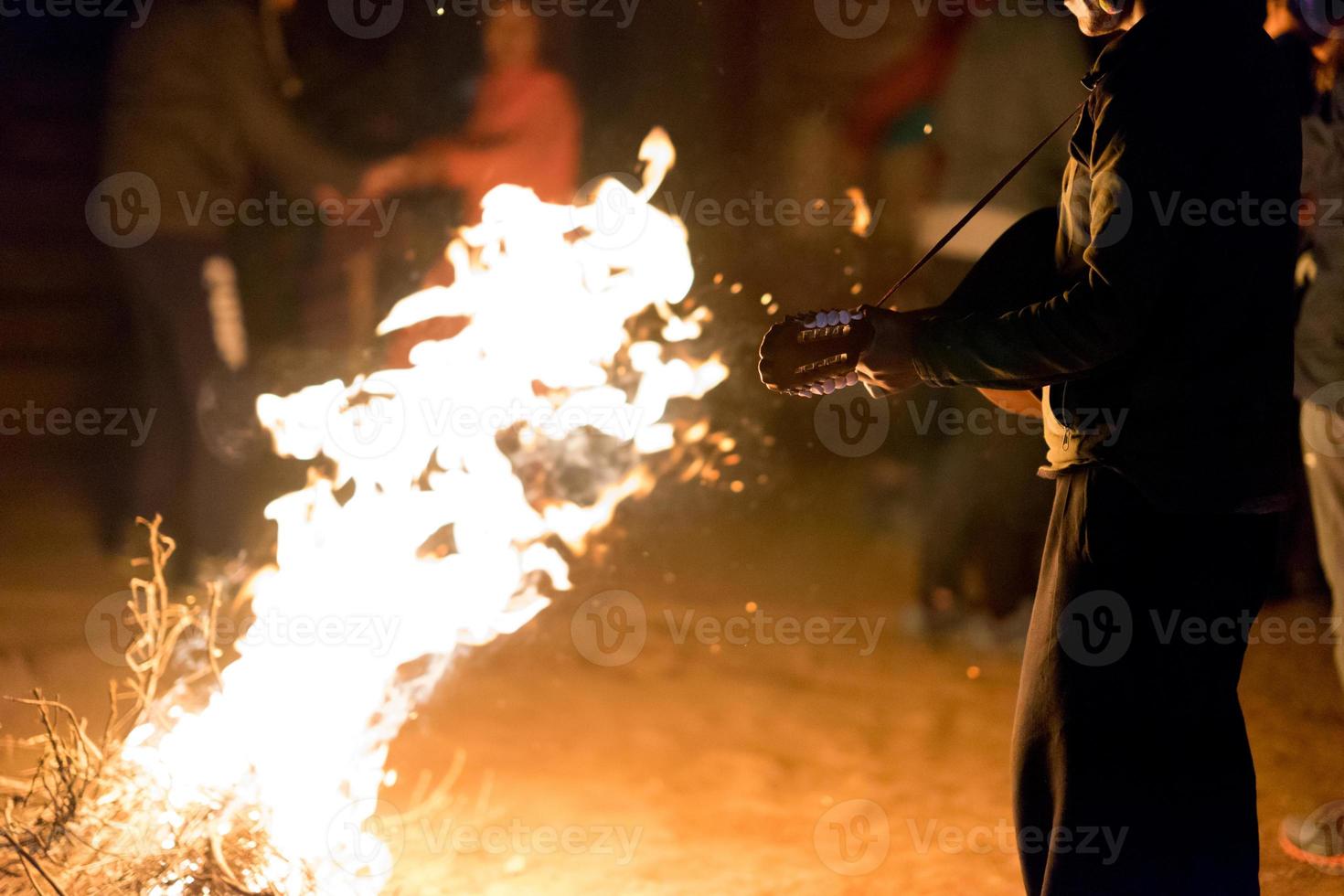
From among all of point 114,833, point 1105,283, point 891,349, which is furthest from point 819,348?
point 114,833

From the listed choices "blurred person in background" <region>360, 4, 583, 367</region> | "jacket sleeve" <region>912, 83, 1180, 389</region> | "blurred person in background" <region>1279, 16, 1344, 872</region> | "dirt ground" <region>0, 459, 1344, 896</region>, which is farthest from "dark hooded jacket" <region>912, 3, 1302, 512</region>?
"blurred person in background" <region>360, 4, 583, 367</region>

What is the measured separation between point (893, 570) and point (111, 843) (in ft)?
15.8

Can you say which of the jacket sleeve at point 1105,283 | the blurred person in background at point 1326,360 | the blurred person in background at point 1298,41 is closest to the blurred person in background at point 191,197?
the blurred person in background at point 1298,41

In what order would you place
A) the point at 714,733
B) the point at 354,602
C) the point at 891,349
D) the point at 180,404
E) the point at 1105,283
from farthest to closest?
1. the point at 180,404
2. the point at 714,733
3. the point at 354,602
4. the point at 891,349
5. the point at 1105,283

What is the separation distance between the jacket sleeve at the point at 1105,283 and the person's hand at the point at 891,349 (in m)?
0.14

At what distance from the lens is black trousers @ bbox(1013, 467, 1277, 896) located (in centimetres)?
210

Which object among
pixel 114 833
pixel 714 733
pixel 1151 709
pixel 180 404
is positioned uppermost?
pixel 180 404

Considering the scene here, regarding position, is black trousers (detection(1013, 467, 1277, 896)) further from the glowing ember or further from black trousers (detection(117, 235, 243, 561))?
black trousers (detection(117, 235, 243, 561))

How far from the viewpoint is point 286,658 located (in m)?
3.15

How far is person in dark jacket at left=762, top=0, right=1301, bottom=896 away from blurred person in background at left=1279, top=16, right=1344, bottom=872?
69.5 inches

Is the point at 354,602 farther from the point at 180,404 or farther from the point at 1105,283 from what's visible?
the point at 180,404

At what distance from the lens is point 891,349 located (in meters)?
2.29

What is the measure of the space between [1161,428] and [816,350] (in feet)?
2.17

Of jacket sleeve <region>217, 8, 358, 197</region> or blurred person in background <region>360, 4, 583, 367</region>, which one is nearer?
blurred person in background <region>360, 4, 583, 367</region>
